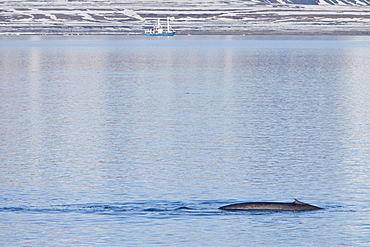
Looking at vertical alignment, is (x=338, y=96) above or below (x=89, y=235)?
above

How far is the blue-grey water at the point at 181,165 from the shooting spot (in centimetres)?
1930

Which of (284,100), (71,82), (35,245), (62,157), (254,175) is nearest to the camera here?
(35,245)

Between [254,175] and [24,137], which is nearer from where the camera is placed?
[254,175]

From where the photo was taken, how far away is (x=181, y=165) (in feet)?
90.7

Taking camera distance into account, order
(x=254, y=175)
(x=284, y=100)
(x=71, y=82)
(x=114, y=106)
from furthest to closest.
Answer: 1. (x=71, y=82)
2. (x=284, y=100)
3. (x=114, y=106)
4. (x=254, y=175)

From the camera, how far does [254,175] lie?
25.8 meters

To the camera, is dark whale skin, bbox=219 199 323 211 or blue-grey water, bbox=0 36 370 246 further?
dark whale skin, bbox=219 199 323 211

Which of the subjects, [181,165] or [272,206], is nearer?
→ [272,206]

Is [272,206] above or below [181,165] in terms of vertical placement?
Result: below

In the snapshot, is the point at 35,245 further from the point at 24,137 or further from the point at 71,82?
the point at 71,82

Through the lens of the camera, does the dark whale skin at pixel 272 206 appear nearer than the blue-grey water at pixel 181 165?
No

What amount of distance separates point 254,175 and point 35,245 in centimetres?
972

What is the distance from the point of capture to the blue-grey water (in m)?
19.3

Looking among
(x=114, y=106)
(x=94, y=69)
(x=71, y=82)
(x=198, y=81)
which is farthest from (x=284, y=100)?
(x=94, y=69)
